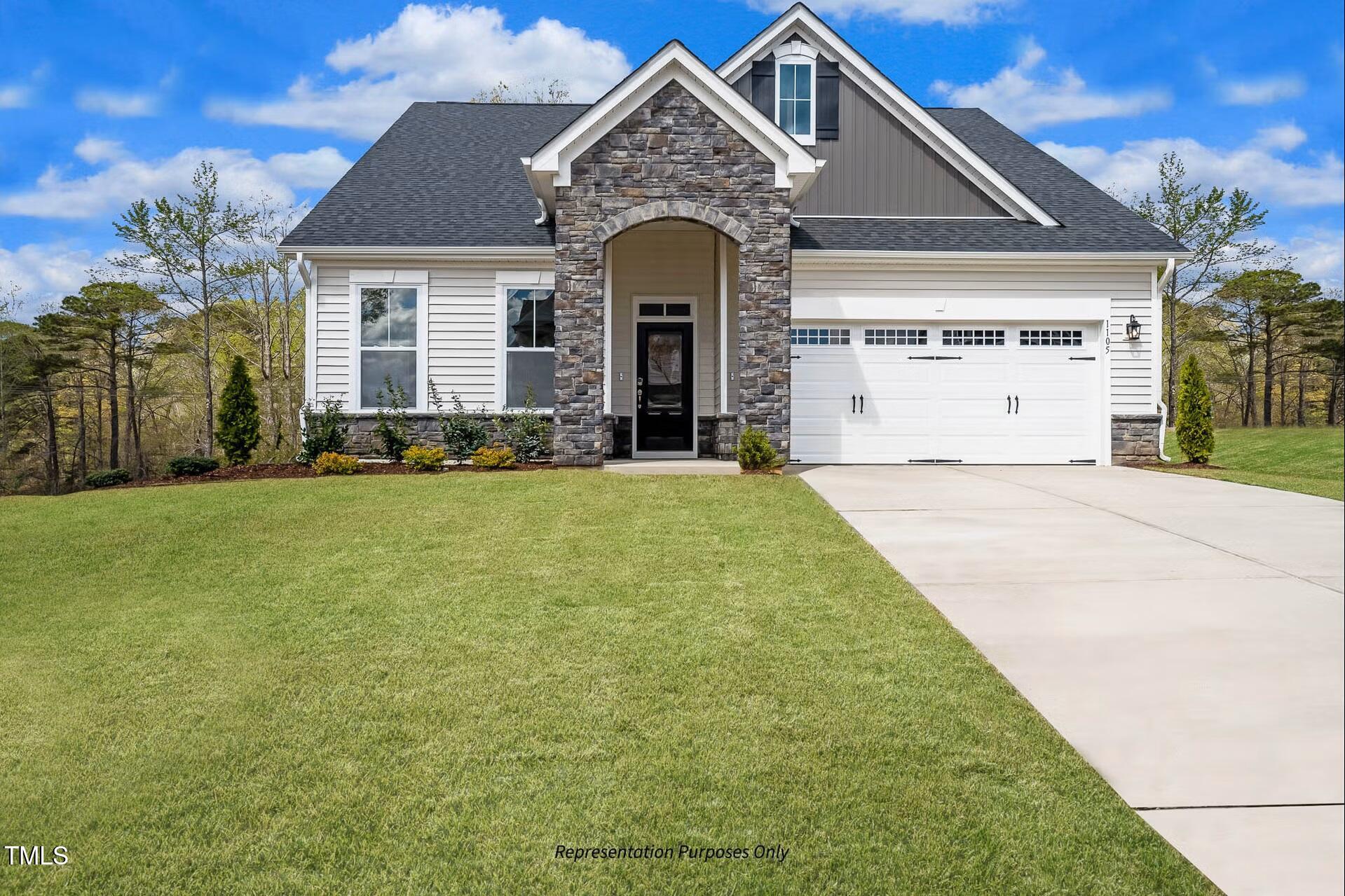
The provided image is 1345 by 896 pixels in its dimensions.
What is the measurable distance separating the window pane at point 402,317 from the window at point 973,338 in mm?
8345

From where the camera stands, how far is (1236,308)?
28.2 m

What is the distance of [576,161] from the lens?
12523 millimetres

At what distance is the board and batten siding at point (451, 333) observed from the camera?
1417 cm

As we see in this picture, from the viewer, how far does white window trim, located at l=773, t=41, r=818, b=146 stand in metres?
15.4

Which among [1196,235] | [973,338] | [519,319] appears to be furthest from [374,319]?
[1196,235]

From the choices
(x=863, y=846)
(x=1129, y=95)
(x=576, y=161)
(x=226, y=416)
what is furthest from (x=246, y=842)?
(x=226, y=416)

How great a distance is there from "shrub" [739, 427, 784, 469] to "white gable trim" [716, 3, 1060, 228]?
664 centimetres

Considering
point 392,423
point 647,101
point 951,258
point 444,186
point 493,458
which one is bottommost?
point 493,458

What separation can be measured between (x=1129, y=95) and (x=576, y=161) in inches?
421

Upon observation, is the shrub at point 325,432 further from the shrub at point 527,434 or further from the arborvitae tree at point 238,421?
the shrub at point 527,434

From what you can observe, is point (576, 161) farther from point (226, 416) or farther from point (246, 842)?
point (246, 842)

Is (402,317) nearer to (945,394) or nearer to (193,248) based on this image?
(945,394)

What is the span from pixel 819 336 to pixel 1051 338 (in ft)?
12.4

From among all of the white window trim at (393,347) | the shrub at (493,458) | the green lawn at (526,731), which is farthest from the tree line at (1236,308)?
the green lawn at (526,731)
